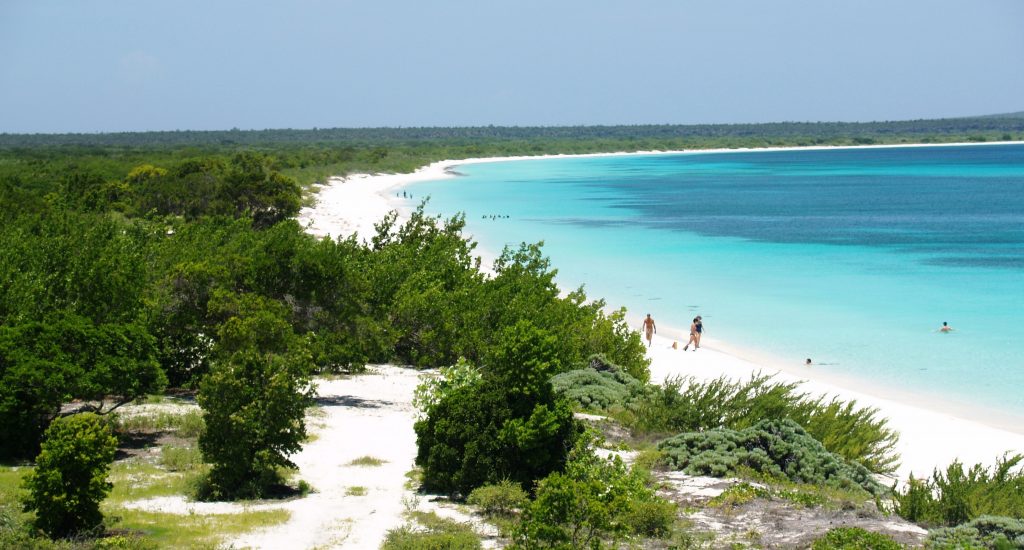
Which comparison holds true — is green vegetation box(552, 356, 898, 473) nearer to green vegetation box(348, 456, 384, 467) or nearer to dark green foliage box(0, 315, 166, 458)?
green vegetation box(348, 456, 384, 467)

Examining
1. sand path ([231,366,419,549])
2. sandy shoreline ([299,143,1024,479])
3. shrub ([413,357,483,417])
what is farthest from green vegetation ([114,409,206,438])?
sandy shoreline ([299,143,1024,479])

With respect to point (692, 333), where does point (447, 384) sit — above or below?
above

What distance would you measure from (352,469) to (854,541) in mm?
6980

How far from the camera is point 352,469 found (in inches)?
541

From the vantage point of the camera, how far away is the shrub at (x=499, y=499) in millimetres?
11547

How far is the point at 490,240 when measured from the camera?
50.4 meters

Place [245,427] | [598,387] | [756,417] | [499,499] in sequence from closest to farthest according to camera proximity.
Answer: [499,499] → [245,427] → [756,417] → [598,387]

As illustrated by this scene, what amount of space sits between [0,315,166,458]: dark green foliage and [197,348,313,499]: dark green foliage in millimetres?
2084

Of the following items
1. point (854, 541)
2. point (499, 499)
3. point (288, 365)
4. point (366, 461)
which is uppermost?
point (288, 365)

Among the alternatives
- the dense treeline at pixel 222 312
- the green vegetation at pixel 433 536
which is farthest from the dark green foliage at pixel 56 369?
the green vegetation at pixel 433 536

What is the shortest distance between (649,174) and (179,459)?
111 metres

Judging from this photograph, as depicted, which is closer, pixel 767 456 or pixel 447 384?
pixel 767 456

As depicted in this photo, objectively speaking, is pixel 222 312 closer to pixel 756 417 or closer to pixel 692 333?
pixel 756 417

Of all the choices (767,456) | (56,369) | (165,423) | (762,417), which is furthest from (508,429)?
(165,423)
